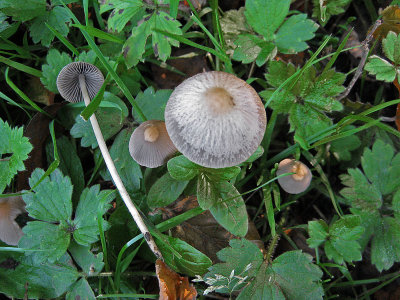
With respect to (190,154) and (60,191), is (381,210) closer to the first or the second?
(190,154)

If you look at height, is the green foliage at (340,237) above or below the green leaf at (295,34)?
below

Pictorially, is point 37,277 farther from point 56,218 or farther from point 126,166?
point 126,166

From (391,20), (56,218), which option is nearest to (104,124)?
(56,218)

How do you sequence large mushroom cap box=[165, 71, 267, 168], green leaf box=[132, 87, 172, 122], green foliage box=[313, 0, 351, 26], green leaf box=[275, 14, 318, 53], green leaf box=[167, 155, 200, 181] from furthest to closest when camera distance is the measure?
green foliage box=[313, 0, 351, 26], green leaf box=[132, 87, 172, 122], green leaf box=[275, 14, 318, 53], green leaf box=[167, 155, 200, 181], large mushroom cap box=[165, 71, 267, 168]

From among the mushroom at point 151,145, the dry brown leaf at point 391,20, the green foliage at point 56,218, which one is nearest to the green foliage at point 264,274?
the mushroom at point 151,145

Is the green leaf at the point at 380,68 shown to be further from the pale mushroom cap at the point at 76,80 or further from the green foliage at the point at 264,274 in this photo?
the pale mushroom cap at the point at 76,80

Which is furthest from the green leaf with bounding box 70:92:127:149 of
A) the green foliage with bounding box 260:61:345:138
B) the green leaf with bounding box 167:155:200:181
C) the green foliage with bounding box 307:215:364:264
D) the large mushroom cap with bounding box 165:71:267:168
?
the green foliage with bounding box 307:215:364:264

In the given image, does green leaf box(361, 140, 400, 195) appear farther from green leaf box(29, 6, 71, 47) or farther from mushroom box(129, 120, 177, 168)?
green leaf box(29, 6, 71, 47)
